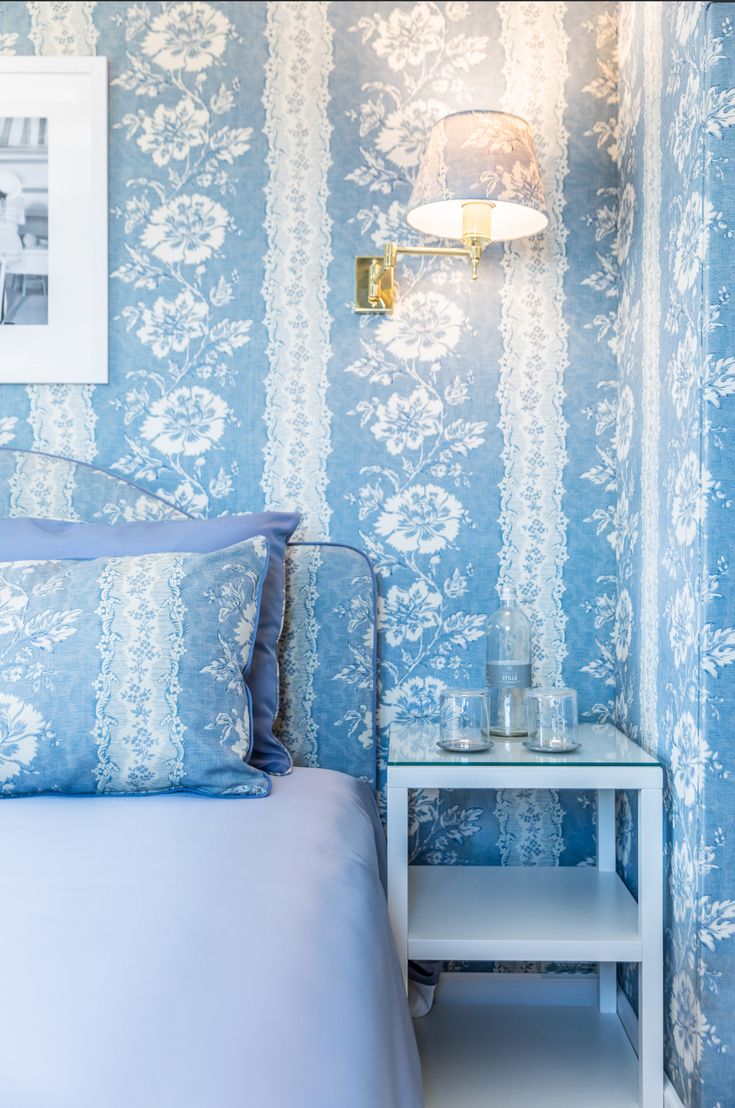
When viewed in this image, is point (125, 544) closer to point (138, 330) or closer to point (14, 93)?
point (138, 330)

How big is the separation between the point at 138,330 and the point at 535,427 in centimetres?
91

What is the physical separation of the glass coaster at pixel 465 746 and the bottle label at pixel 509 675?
0.18m

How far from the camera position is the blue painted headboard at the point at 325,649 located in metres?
2.06

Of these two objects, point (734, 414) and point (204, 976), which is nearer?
point (204, 976)

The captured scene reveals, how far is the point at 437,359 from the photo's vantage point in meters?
2.10

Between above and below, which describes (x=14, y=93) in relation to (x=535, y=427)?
above

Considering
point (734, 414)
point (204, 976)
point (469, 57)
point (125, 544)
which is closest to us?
point (204, 976)

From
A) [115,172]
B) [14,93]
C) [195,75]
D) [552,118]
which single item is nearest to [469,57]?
[552,118]

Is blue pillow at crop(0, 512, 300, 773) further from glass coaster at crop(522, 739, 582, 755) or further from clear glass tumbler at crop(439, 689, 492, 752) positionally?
glass coaster at crop(522, 739, 582, 755)

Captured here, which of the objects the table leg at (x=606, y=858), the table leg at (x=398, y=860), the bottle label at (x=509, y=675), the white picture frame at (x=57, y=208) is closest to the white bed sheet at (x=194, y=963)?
the table leg at (x=398, y=860)

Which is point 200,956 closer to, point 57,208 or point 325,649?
point 325,649

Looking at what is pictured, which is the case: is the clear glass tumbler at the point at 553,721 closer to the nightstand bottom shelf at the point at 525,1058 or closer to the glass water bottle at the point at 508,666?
the glass water bottle at the point at 508,666

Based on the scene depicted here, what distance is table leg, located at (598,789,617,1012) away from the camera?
79.9 inches

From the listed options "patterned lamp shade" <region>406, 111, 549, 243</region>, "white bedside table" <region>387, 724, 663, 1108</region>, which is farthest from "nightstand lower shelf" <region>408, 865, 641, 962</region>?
"patterned lamp shade" <region>406, 111, 549, 243</region>
